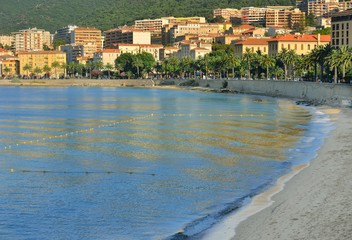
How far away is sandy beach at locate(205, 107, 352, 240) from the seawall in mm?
41697

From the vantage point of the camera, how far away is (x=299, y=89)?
8831 cm

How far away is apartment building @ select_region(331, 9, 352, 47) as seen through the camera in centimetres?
12375

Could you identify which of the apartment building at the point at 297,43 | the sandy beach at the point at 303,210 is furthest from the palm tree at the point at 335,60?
the apartment building at the point at 297,43

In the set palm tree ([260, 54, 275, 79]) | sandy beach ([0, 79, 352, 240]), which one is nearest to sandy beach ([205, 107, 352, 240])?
sandy beach ([0, 79, 352, 240])

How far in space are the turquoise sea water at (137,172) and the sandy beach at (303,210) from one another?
81cm

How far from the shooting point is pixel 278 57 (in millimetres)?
135250

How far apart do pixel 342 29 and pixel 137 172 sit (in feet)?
341

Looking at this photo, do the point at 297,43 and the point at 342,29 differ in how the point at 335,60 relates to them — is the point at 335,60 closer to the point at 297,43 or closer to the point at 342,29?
the point at 342,29

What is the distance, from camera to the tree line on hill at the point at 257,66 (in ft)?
297

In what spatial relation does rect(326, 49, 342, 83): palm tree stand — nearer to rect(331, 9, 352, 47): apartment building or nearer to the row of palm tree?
the row of palm tree

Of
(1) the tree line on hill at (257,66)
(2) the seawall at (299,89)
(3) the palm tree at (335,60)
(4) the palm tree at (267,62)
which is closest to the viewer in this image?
(2) the seawall at (299,89)

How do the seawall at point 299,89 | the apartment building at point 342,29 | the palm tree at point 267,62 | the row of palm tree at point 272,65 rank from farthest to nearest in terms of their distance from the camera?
the palm tree at point 267,62 < the apartment building at point 342,29 < the row of palm tree at point 272,65 < the seawall at point 299,89

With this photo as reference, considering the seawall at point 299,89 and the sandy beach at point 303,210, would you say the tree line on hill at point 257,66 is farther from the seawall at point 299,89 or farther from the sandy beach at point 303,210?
the sandy beach at point 303,210

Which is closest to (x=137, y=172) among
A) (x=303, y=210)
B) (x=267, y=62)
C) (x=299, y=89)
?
(x=303, y=210)
